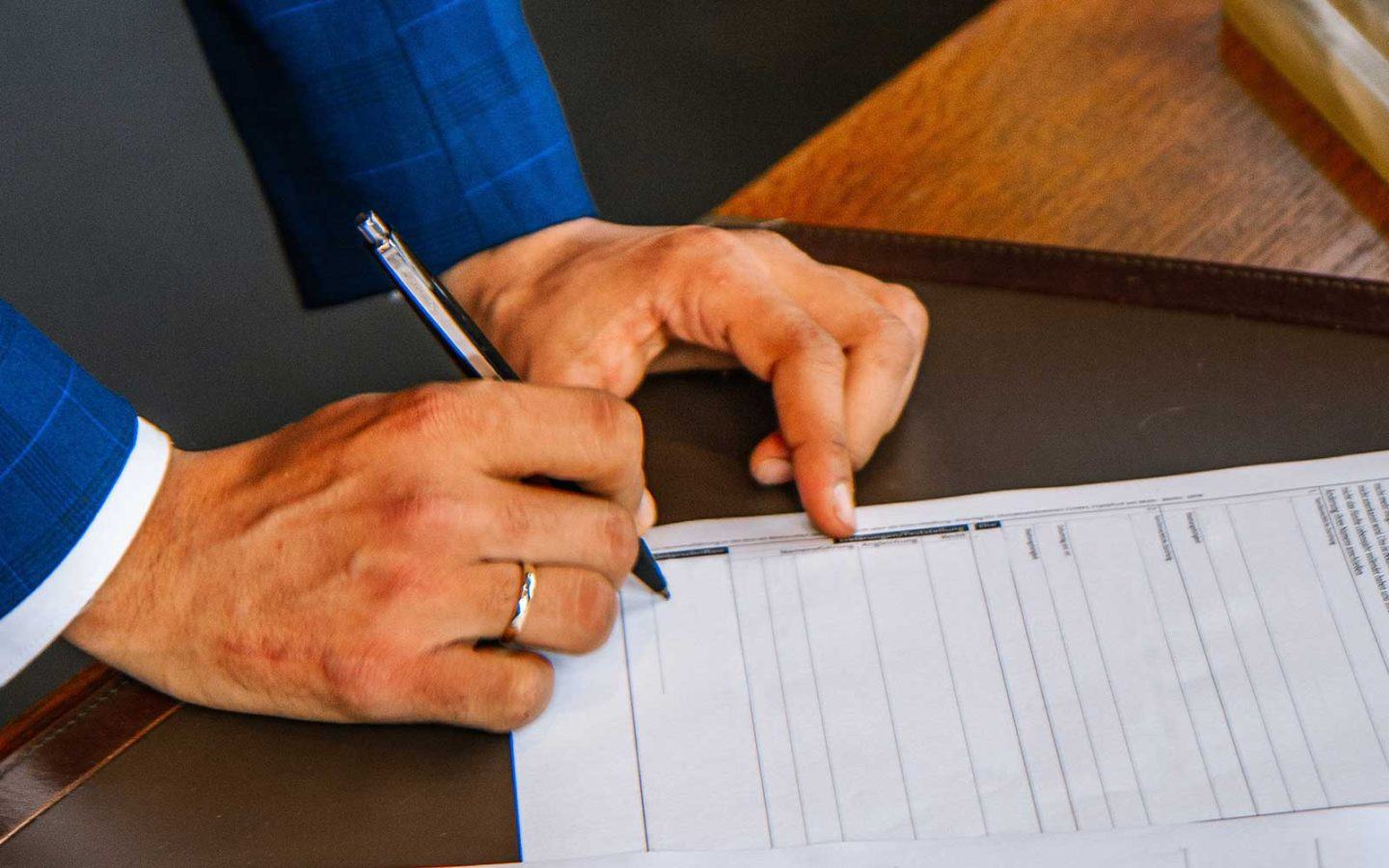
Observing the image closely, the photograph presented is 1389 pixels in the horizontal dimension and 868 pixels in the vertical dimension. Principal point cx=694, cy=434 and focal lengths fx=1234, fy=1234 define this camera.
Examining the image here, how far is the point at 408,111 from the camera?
793 millimetres

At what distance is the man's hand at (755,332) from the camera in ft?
2.14

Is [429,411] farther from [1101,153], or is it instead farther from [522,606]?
[1101,153]

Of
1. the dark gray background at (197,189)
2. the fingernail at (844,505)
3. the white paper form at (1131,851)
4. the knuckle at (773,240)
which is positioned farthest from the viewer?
the dark gray background at (197,189)

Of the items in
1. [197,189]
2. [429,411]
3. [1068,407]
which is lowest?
[197,189]

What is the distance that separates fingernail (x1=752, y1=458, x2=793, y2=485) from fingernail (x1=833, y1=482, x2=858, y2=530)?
41mm

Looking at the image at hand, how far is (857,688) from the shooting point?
0.57 meters

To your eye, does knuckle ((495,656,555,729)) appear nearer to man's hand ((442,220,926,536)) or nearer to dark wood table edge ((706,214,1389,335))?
man's hand ((442,220,926,536))

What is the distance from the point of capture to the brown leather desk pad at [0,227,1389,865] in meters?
0.54

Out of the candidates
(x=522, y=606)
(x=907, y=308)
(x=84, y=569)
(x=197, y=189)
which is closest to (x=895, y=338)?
(x=907, y=308)

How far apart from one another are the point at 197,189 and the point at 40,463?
1.27m

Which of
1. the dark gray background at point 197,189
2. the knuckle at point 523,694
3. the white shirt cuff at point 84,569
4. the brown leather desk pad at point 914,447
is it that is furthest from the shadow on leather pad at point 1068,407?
the dark gray background at point 197,189

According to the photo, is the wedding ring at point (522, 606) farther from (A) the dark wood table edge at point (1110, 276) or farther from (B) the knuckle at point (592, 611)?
(A) the dark wood table edge at point (1110, 276)

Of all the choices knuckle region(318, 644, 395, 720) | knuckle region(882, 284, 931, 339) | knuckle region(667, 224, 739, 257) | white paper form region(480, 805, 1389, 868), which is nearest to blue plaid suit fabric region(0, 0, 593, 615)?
knuckle region(667, 224, 739, 257)

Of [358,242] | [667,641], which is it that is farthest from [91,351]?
[667,641]
